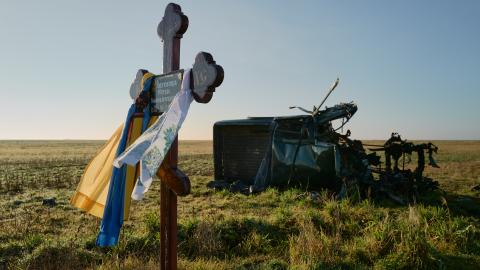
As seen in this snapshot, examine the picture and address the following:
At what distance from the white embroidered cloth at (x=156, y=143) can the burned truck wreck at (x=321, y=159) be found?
24.2ft

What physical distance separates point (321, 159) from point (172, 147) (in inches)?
341

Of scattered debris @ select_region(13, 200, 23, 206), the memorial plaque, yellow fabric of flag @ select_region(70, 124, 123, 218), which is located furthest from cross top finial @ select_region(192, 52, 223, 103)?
scattered debris @ select_region(13, 200, 23, 206)

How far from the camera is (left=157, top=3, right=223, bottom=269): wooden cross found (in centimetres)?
373

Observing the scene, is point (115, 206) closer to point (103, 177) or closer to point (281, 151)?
point (103, 177)

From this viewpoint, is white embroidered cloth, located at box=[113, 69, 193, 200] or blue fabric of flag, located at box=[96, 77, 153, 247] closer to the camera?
white embroidered cloth, located at box=[113, 69, 193, 200]

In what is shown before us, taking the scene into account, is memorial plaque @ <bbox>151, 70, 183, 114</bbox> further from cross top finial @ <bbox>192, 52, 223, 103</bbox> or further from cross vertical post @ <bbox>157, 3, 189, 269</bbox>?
cross top finial @ <bbox>192, 52, 223, 103</bbox>

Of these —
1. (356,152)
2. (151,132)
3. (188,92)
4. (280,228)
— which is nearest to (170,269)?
(151,132)

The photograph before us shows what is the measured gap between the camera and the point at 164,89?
4266 mm

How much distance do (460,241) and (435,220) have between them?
1132 mm

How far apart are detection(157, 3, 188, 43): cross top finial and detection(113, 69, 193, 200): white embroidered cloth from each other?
552 millimetres

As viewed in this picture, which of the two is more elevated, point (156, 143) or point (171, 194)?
point (156, 143)

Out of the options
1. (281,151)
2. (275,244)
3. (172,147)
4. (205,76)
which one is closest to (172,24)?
(205,76)

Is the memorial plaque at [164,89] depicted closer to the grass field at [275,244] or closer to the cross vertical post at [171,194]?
the cross vertical post at [171,194]

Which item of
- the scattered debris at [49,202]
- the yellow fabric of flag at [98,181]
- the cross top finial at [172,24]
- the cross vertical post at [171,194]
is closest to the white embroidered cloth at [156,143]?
the cross vertical post at [171,194]
